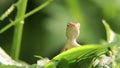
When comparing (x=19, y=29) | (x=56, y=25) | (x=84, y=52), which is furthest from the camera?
(x=56, y=25)

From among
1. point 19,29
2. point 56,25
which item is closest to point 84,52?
point 19,29

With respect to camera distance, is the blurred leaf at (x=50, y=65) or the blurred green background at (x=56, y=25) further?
the blurred green background at (x=56, y=25)

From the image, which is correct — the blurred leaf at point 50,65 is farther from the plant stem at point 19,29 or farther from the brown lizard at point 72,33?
the plant stem at point 19,29

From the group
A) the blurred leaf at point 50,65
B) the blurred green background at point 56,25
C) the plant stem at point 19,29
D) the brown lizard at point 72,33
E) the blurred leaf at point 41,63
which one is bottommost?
the blurred leaf at point 50,65

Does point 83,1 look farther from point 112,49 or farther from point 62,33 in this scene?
point 112,49

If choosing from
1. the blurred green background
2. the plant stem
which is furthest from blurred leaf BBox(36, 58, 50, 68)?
the blurred green background

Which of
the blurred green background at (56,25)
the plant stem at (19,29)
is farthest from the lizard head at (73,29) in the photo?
the blurred green background at (56,25)

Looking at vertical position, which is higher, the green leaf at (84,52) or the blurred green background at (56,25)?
the blurred green background at (56,25)

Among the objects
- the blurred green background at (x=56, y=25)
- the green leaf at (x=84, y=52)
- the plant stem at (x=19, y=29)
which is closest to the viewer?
the green leaf at (x=84, y=52)

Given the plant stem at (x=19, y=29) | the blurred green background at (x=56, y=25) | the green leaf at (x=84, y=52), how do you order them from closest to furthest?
the green leaf at (x=84, y=52), the plant stem at (x=19, y=29), the blurred green background at (x=56, y=25)

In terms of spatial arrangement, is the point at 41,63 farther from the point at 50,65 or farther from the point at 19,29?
the point at 19,29
